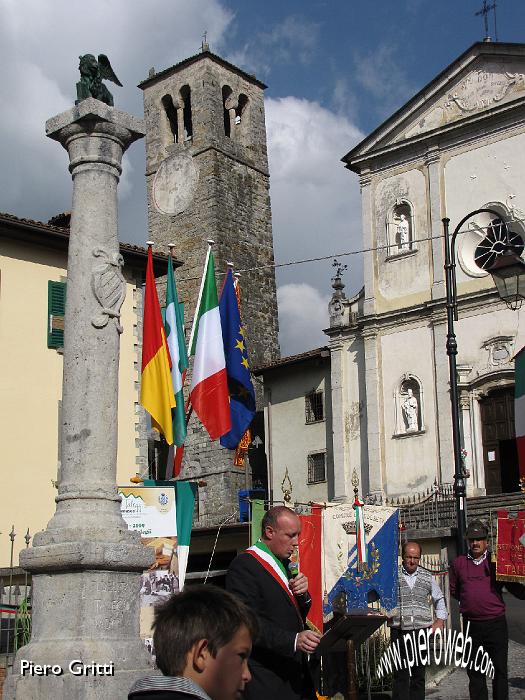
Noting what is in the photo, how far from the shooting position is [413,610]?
988cm

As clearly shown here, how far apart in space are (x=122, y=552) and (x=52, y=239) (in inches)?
609

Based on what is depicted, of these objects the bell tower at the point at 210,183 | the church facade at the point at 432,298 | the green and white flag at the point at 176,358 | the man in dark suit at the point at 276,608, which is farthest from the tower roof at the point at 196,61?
the man in dark suit at the point at 276,608

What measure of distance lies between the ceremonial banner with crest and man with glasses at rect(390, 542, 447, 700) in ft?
7.94

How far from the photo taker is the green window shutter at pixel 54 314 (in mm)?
22047

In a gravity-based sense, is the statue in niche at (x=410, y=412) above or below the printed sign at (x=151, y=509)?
above

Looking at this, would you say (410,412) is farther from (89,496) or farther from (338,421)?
(89,496)

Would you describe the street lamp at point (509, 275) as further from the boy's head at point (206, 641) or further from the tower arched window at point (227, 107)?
the tower arched window at point (227, 107)

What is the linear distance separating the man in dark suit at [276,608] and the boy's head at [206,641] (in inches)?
99.7

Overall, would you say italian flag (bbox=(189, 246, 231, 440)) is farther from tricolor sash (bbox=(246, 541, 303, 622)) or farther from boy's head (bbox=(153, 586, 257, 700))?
boy's head (bbox=(153, 586, 257, 700))

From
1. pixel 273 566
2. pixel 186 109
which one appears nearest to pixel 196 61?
pixel 186 109

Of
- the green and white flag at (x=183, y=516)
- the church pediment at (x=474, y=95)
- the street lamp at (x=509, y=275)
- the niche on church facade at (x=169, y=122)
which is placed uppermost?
the niche on church facade at (x=169, y=122)

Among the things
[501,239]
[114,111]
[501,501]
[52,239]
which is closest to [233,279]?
[114,111]

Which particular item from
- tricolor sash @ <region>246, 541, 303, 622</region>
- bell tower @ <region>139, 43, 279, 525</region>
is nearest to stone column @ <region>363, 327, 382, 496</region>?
bell tower @ <region>139, 43, 279, 525</region>

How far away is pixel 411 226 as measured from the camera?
103ft
